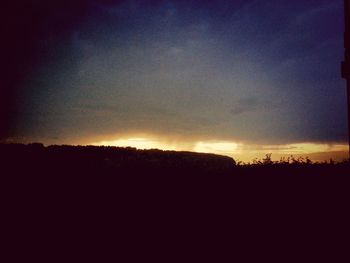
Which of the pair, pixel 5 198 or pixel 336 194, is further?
pixel 5 198

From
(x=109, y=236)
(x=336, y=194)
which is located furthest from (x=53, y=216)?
(x=336, y=194)

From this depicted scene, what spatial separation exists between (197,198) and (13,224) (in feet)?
12.5

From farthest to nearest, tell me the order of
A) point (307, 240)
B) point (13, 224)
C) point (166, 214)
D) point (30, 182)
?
1. point (30, 182)
2. point (13, 224)
3. point (166, 214)
4. point (307, 240)

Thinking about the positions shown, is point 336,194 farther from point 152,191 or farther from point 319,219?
point 152,191

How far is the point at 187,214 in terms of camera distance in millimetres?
6145

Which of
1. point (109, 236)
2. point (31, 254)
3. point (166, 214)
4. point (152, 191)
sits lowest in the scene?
point (31, 254)

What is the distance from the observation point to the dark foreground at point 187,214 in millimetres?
5820

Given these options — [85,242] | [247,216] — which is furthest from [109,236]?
[247,216]

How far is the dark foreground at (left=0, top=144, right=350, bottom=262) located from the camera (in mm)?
5820

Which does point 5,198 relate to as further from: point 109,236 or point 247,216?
point 247,216

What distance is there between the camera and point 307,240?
5.79 m

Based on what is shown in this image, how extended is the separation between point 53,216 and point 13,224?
0.90m

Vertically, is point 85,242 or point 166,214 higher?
point 166,214

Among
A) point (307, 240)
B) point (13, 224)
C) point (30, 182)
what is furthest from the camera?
point (30, 182)
